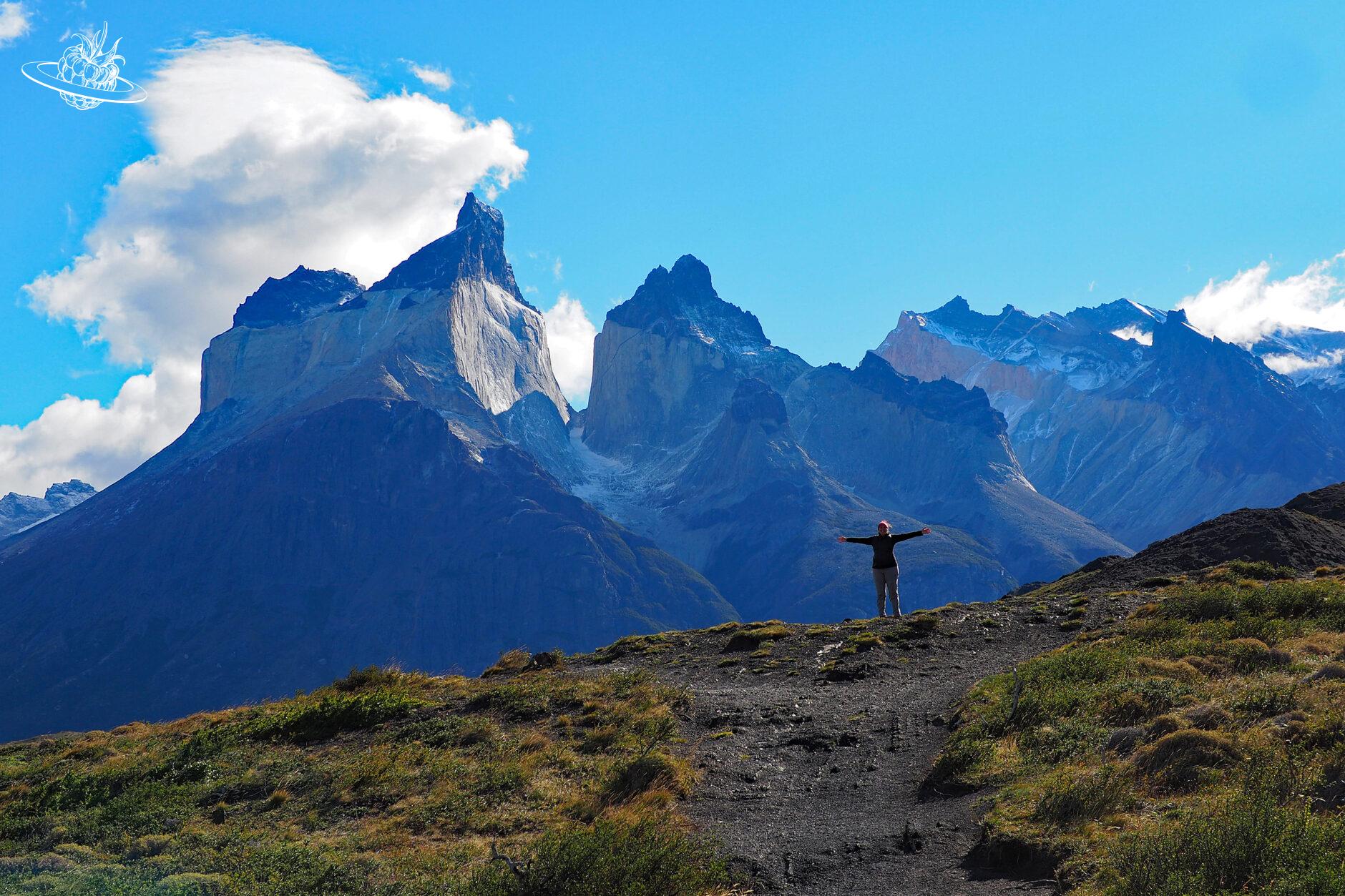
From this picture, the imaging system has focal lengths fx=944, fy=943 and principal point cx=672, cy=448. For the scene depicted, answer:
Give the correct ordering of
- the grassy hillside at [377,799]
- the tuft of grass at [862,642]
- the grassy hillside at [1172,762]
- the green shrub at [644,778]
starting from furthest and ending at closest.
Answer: the tuft of grass at [862,642], the green shrub at [644,778], the grassy hillside at [377,799], the grassy hillside at [1172,762]

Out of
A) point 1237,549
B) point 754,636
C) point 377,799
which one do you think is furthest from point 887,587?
point 1237,549

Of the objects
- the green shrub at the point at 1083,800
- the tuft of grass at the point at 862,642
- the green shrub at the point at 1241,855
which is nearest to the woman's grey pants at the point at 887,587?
the tuft of grass at the point at 862,642

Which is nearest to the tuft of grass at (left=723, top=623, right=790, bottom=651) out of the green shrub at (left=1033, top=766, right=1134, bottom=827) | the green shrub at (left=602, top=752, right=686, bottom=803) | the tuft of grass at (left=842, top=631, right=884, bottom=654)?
the tuft of grass at (left=842, top=631, right=884, bottom=654)

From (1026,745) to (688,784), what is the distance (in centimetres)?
558

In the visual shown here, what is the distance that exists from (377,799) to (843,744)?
8.52 m

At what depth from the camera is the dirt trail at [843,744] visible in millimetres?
12031

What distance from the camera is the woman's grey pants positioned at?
32812 mm

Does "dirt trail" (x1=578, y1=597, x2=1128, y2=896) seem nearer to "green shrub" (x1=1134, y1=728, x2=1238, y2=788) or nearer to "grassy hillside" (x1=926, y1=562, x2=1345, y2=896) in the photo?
"grassy hillside" (x1=926, y1=562, x2=1345, y2=896)

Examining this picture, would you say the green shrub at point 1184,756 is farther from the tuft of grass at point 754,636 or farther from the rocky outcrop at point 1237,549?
the rocky outcrop at point 1237,549

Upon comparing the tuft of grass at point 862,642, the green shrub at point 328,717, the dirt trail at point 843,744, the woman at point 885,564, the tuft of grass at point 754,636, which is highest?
the woman at point 885,564

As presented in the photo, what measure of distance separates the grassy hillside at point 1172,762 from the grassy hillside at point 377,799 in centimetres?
435

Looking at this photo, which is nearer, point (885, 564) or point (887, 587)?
point (885, 564)

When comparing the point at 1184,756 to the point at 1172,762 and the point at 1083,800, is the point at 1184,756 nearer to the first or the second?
the point at 1172,762

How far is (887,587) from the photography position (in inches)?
1319
